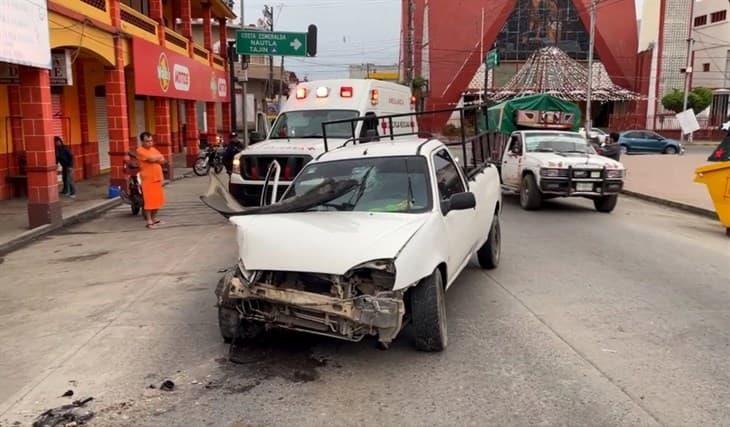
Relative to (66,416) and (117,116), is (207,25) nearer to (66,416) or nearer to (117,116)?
(117,116)

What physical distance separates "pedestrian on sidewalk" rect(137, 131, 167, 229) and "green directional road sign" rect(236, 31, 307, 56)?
35.3ft

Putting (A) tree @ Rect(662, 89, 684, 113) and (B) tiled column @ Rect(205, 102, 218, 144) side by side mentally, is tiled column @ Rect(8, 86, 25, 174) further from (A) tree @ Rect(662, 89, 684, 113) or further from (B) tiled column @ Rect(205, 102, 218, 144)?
(A) tree @ Rect(662, 89, 684, 113)

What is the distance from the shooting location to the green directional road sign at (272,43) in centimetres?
2147

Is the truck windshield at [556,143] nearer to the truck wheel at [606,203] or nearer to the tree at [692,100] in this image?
the truck wheel at [606,203]

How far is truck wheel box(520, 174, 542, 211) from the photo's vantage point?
44.0 feet

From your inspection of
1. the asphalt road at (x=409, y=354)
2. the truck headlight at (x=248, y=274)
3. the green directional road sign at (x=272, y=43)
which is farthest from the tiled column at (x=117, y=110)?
the truck headlight at (x=248, y=274)

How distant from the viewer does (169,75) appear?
21172mm

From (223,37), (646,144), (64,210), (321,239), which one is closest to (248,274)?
(321,239)

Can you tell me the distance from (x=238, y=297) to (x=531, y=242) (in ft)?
20.5

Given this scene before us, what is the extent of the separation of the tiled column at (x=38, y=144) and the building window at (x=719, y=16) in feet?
179

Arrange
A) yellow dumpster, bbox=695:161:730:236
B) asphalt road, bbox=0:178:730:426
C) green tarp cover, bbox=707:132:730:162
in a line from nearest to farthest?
asphalt road, bbox=0:178:730:426 < yellow dumpster, bbox=695:161:730:236 < green tarp cover, bbox=707:132:730:162

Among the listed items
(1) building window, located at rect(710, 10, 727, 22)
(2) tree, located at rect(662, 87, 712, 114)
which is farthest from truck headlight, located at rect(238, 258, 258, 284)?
(1) building window, located at rect(710, 10, 727, 22)

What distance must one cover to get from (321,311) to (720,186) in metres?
9.29

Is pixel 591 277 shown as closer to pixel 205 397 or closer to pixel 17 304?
pixel 205 397
